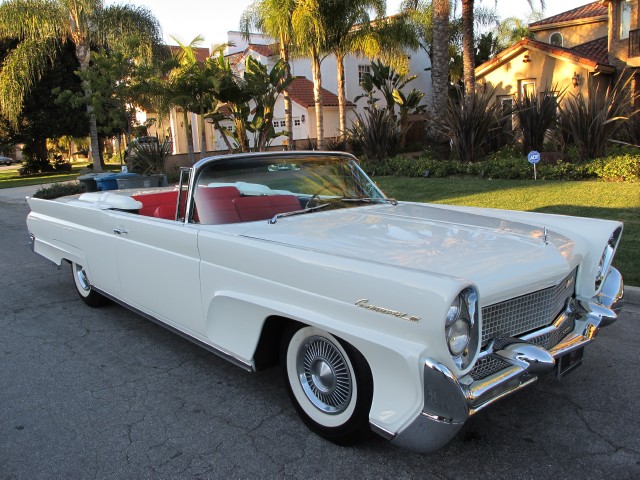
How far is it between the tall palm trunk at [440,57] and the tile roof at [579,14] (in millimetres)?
15367

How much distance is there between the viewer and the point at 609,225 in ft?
11.8

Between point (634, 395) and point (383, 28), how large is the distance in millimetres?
22961

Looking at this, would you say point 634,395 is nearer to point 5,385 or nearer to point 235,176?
point 235,176

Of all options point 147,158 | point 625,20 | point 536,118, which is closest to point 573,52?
point 625,20

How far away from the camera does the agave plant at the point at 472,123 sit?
13.1 metres

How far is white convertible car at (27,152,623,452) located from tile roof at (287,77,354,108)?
86.4ft

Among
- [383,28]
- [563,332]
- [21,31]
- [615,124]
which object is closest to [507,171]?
[615,124]

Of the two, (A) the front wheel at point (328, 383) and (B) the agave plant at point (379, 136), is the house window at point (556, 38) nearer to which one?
(B) the agave plant at point (379, 136)

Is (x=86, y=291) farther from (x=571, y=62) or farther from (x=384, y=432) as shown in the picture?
(x=571, y=62)

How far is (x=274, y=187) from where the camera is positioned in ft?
12.9

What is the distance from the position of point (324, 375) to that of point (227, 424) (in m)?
0.73

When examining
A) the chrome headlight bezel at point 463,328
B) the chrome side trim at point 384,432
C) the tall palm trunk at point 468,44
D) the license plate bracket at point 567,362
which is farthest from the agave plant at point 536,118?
the chrome side trim at point 384,432

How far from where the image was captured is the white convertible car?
229 centimetres

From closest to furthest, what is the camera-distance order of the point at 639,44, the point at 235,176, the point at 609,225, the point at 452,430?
the point at 452,430 → the point at 609,225 → the point at 235,176 → the point at 639,44
